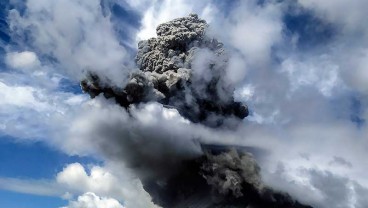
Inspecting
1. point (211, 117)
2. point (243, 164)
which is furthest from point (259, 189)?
point (211, 117)

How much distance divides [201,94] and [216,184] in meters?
10.2

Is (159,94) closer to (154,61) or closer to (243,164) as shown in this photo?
(154,61)

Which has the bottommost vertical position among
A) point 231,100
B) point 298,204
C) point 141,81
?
point 298,204

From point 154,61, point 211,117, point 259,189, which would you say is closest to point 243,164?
point 259,189

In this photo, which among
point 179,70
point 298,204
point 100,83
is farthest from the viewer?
point 298,204

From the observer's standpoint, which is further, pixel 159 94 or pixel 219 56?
pixel 219 56

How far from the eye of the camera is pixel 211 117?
54.4 m

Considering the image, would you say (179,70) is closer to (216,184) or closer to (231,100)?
(231,100)

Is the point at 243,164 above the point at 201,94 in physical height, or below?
below

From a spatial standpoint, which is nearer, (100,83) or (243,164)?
(100,83)

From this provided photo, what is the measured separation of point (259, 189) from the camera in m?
52.1

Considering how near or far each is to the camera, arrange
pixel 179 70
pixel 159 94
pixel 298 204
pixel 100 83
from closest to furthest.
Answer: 1. pixel 100 83
2. pixel 159 94
3. pixel 179 70
4. pixel 298 204

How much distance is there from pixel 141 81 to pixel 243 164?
50.5 feet

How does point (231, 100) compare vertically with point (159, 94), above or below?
above
